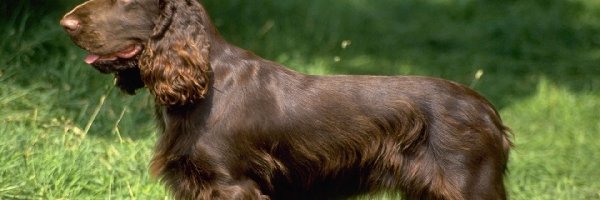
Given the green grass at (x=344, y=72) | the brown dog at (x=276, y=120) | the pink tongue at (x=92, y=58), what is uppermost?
the pink tongue at (x=92, y=58)

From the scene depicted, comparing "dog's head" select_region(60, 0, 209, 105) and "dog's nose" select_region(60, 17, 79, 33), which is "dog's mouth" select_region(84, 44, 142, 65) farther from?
"dog's nose" select_region(60, 17, 79, 33)

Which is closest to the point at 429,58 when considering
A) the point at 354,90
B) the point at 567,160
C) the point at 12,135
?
the point at 567,160

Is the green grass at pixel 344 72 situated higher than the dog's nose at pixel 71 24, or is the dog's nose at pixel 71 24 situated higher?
the dog's nose at pixel 71 24

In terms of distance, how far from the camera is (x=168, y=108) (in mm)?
5031

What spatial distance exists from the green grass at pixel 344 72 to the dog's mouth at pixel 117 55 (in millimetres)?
1049

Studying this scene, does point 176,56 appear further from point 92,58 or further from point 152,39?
point 92,58

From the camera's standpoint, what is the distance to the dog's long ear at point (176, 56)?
4.78 meters

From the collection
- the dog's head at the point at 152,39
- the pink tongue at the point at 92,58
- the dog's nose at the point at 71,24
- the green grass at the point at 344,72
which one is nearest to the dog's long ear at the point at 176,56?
the dog's head at the point at 152,39

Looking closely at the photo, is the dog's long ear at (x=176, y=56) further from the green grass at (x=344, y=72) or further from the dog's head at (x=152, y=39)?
the green grass at (x=344, y=72)

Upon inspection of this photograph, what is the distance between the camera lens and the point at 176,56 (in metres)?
4.77

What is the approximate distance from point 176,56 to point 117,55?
0.82ft

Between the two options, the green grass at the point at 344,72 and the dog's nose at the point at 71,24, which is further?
the green grass at the point at 344,72

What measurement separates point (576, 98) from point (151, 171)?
5382mm

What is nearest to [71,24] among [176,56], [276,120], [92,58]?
[92,58]
